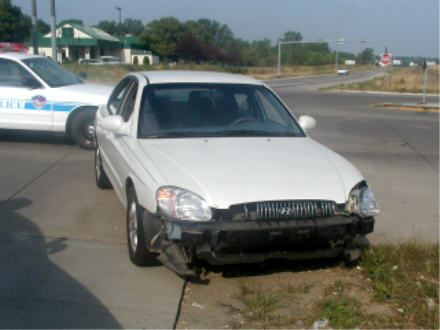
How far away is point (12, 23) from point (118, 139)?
175 ft

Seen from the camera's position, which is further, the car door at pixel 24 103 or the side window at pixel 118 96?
the car door at pixel 24 103

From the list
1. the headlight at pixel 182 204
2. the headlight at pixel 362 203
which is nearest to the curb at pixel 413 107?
the headlight at pixel 362 203

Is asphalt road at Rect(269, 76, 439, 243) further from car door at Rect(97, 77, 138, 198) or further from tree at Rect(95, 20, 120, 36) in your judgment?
tree at Rect(95, 20, 120, 36)

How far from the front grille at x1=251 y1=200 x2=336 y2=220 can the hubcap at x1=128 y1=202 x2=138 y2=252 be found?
3.46 feet

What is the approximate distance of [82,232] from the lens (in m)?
5.35

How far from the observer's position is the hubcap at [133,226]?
4395mm

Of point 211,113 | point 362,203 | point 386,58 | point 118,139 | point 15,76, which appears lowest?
point 362,203

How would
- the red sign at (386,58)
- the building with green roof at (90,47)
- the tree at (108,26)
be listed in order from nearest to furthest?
the red sign at (386,58) < the building with green roof at (90,47) < the tree at (108,26)

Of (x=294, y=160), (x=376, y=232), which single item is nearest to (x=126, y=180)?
(x=294, y=160)

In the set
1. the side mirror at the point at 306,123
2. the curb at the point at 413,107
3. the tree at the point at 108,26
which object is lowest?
the curb at the point at 413,107

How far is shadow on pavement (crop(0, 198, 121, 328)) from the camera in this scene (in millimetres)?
3588

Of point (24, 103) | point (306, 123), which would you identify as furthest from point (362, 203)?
point (24, 103)

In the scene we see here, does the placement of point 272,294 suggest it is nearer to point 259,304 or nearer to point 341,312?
point 259,304

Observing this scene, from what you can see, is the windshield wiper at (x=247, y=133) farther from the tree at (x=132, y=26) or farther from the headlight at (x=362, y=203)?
the tree at (x=132, y=26)
